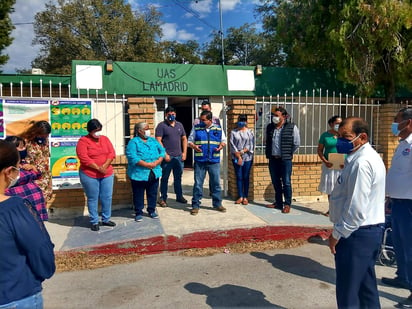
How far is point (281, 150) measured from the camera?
18.1ft

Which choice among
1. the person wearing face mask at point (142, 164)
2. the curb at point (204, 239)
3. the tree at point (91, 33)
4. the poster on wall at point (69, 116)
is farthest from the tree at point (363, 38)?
the tree at point (91, 33)

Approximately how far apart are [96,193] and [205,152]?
1848 mm

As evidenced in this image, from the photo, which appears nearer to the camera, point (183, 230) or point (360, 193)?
point (360, 193)

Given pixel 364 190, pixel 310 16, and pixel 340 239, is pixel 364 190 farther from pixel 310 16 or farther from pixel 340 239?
pixel 310 16

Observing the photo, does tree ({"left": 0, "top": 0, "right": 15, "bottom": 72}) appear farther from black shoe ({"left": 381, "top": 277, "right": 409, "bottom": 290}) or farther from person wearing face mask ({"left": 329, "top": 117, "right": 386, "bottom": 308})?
black shoe ({"left": 381, "top": 277, "right": 409, "bottom": 290})

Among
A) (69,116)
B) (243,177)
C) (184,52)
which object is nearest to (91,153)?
(69,116)

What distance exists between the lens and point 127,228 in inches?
188

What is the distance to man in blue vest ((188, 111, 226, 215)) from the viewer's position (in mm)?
5410

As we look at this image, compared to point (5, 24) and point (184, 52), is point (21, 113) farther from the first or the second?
point (184, 52)

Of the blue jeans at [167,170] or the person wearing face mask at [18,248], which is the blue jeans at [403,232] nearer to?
the person wearing face mask at [18,248]

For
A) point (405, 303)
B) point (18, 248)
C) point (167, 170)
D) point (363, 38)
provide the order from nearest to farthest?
point (18, 248) → point (405, 303) → point (167, 170) → point (363, 38)

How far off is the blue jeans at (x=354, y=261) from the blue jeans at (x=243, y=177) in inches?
141

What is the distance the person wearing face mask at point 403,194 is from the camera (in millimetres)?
3057

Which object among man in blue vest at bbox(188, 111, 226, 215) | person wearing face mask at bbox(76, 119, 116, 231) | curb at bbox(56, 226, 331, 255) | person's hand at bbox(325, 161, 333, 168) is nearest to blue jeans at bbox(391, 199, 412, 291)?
curb at bbox(56, 226, 331, 255)
